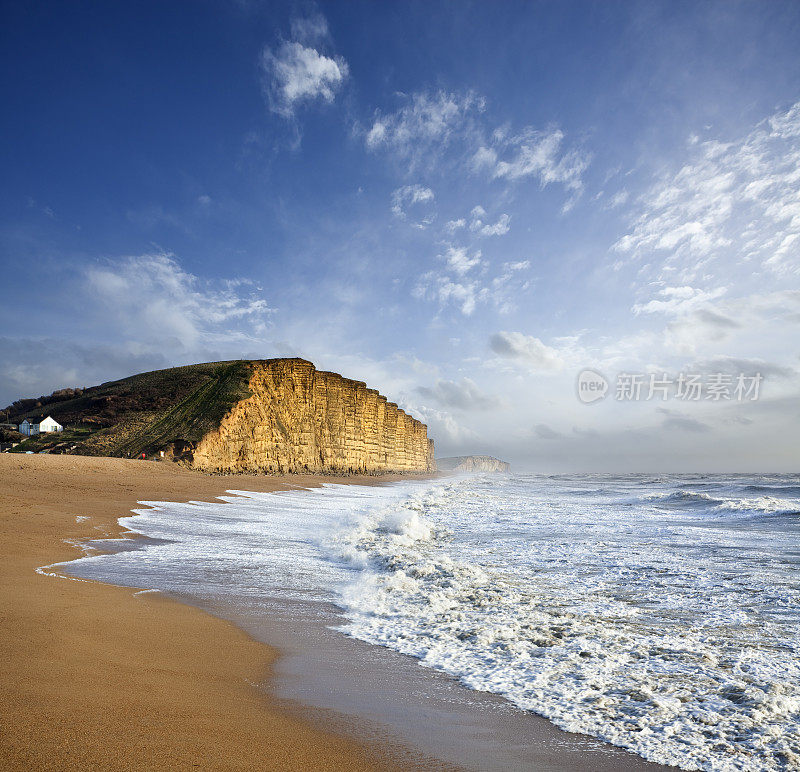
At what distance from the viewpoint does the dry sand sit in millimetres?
2211

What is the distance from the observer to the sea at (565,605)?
305cm

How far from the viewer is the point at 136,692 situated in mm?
2854

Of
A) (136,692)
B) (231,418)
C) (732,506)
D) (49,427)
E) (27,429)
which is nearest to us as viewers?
(136,692)

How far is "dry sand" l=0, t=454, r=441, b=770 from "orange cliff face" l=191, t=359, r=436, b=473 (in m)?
33.9

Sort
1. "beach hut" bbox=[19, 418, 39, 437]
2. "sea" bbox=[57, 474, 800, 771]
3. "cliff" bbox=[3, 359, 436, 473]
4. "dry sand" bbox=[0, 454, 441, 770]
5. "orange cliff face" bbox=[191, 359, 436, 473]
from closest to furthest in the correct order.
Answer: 1. "dry sand" bbox=[0, 454, 441, 770]
2. "sea" bbox=[57, 474, 800, 771]
3. "cliff" bbox=[3, 359, 436, 473]
4. "orange cliff face" bbox=[191, 359, 436, 473]
5. "beach hut" bbox=[19, 418, 39, 437]

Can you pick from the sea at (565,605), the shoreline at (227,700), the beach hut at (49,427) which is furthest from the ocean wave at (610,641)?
the beach hut at (49,427)

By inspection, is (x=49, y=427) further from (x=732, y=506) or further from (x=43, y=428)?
(x=732, y=506)

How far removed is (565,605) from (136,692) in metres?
4.52

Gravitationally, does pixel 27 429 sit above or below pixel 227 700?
above

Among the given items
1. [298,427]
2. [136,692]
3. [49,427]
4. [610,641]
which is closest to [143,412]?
[49,427]

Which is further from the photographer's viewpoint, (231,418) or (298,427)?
(298,427)

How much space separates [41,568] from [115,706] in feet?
15.8

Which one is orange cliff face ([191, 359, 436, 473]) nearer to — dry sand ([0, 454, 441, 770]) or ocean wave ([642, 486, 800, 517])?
ocean wave ([642, 486, 800, 517])

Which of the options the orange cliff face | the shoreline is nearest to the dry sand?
the shoreline
